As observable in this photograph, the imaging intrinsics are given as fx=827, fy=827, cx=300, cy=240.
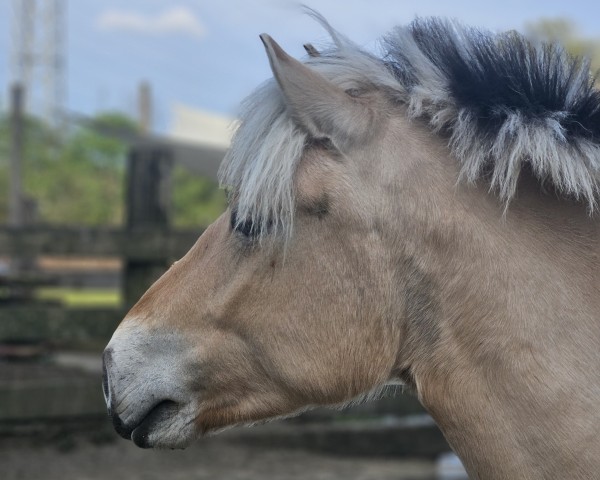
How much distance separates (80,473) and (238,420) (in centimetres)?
352

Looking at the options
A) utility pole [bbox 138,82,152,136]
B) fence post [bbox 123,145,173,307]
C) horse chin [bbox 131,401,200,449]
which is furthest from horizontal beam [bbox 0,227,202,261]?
utility pole [bbox 138,82,152,136]

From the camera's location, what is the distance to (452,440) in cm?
196

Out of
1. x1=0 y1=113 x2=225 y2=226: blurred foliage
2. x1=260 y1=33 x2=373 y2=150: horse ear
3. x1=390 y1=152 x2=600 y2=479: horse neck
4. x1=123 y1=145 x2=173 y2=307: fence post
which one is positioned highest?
x1=260 y1=33 x2=373 y2=150: horse ear

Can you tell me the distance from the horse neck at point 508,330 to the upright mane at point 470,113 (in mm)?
90

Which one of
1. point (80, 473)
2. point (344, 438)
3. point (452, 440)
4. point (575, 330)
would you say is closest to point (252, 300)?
point (452, 440)

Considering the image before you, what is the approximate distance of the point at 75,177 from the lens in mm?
30094

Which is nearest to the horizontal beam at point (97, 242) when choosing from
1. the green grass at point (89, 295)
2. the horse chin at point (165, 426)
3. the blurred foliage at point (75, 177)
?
the horse chin at point (165, 426)

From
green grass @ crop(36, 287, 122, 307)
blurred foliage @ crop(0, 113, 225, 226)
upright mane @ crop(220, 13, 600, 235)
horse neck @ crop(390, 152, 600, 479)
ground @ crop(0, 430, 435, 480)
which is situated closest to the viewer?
horse neck @ crop(390, 152, 600, 479)

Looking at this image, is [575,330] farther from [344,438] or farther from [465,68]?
[344,438]

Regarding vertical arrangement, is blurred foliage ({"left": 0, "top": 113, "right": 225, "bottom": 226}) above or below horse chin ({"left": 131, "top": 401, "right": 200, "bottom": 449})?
below

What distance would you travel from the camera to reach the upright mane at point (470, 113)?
196cm

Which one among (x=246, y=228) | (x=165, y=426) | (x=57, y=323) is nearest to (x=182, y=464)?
(x=57, y=323)

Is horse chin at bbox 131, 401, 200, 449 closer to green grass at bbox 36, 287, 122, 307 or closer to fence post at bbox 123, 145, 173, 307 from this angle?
fence post at bbox 123, 145, 173, 307

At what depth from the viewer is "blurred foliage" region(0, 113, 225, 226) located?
2758 cm
